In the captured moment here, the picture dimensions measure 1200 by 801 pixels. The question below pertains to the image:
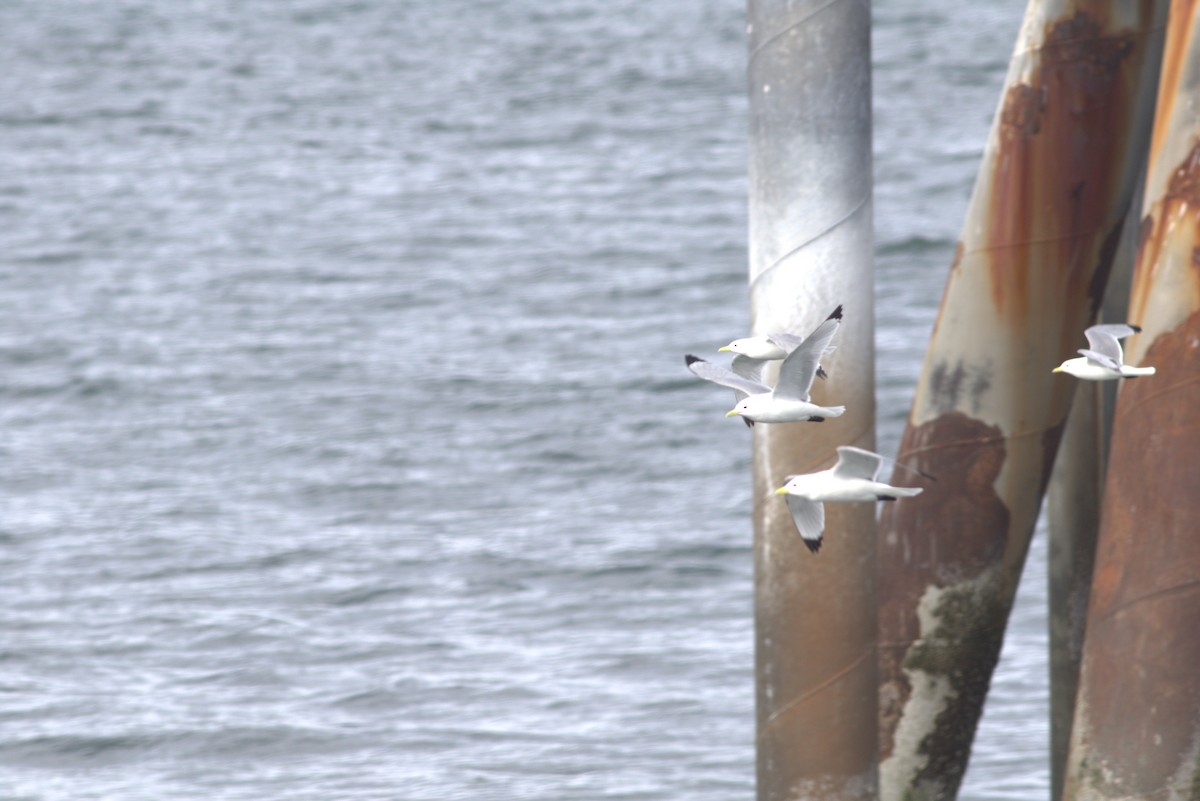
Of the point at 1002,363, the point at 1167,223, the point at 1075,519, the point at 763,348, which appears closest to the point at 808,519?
the point at 763,348

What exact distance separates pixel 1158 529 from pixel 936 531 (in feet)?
7.90

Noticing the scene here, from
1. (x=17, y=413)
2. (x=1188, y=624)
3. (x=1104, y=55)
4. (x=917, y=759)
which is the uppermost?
(x=1104, y=55)

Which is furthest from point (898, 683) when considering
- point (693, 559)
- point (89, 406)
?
point (89, 406)

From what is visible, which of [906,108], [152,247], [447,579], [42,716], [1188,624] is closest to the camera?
[1188,624]

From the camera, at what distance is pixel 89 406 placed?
92.9 feet

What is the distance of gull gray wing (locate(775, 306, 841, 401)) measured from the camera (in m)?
8.45

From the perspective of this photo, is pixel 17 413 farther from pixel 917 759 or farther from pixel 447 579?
pixel 917 759

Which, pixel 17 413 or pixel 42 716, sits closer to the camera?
pixel 42 716

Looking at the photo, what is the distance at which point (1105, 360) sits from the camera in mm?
8555

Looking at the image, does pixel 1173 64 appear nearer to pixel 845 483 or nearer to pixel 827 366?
pixel 827 366

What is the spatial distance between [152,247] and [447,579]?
1660 cm

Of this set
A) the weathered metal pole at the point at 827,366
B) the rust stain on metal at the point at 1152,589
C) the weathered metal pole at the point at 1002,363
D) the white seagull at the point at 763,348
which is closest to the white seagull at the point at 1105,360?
the rust stain on metal at the point at 1152,589

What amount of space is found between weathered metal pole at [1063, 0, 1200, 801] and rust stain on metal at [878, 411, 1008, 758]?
1.89 metres

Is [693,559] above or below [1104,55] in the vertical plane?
below
